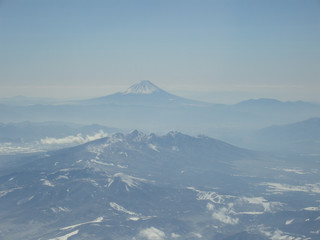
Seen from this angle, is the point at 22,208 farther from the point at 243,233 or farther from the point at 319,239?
the point at 319,239

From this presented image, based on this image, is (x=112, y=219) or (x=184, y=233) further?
(x=112, y=219)

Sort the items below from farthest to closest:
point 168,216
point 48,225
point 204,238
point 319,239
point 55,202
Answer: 1. point 55,202
2. point 168,216
3. point 48,225
4. point 204,238
5. point 319,239

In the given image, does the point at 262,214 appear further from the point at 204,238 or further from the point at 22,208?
the point at 22,208

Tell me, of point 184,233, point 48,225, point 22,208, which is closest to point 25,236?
point 48,225

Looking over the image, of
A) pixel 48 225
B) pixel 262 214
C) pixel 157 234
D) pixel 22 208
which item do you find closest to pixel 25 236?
pixel 48 225

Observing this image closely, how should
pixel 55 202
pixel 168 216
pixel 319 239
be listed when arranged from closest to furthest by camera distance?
pixel 319 239 < pixel 168 216 < pixel 55 202

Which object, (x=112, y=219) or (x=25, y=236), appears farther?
(x=112, y=219)

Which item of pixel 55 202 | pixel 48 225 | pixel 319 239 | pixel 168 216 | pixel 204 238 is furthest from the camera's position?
pixel 55 202

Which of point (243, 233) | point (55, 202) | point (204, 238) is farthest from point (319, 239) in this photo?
point (55, 202)
